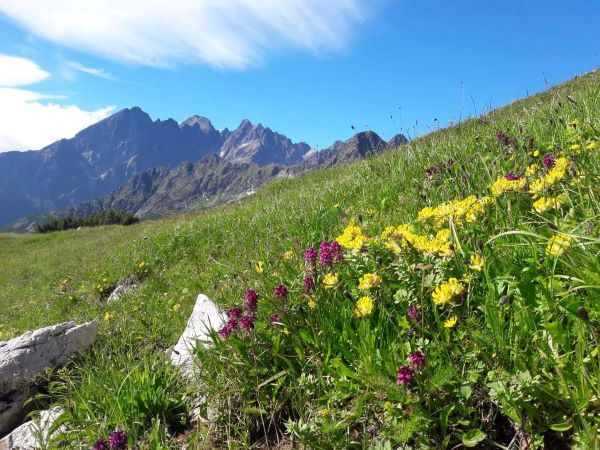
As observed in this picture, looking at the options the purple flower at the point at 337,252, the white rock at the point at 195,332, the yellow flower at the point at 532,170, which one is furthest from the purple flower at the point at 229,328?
the yellow flower at the point at 532,170

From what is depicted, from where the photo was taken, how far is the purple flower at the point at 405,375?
225 cm

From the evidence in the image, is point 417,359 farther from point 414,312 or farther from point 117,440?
point 117,440

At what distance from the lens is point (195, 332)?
13.8ft

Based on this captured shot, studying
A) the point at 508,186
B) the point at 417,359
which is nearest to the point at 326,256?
the point at 417,359

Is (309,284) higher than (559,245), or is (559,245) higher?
(559,245)

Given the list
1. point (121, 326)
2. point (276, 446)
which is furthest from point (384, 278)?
point (121, 326)

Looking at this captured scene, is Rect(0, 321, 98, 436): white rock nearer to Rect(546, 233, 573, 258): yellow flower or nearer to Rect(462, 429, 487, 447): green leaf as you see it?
Rect(462, 429, 487, 447): green leaf

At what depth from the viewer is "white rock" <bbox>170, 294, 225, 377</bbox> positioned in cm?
378

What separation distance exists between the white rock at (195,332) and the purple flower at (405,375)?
1.68 m

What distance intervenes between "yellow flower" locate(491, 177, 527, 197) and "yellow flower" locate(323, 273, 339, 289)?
4.05 feet

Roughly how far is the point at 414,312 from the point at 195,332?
2.32 m

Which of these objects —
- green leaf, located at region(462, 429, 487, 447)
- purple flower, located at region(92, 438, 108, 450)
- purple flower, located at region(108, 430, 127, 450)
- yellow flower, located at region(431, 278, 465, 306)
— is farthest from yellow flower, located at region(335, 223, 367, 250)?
purple flower, located at region(92, 438, 108, 450)

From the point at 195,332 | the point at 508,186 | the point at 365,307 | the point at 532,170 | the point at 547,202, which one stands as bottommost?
the point at 195,332

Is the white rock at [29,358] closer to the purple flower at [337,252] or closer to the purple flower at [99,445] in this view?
the purple flower at [99,445]
